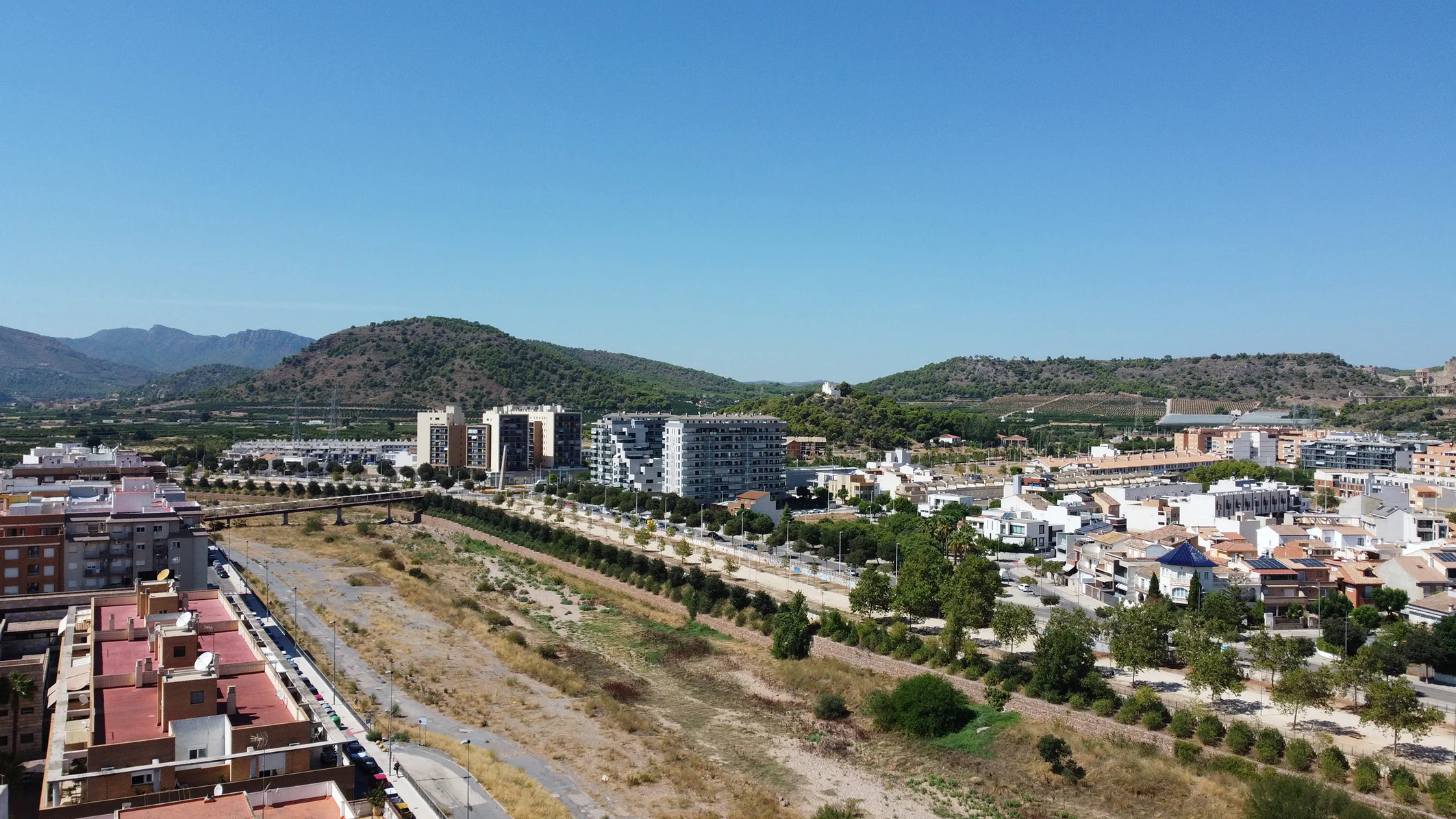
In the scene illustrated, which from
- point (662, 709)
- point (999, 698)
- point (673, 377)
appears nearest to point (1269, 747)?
point (999, 698)

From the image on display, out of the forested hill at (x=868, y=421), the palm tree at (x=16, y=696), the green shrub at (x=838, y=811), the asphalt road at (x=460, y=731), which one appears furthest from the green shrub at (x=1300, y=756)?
the forested hill at (x=868, y=421)

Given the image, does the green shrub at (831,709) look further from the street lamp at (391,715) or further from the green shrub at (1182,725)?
the street lamp at (391,715)

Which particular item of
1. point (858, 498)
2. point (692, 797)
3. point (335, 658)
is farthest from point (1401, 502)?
point (335, 658)

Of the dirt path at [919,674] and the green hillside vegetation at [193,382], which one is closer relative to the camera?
the dirt path at [919,674]

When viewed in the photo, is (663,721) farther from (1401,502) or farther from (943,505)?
(1401,502)

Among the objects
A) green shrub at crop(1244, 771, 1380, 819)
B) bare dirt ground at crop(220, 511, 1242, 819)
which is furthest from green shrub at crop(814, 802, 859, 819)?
green shrub at crop(1244, 771, 1380, 819)

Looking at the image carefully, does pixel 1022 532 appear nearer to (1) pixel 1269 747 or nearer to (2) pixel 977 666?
(2) pixel 977 666

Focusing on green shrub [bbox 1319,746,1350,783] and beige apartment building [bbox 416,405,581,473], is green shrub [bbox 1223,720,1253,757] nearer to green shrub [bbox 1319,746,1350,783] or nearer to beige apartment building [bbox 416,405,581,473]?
green shrub [bbox 1319,746,1350,783]
